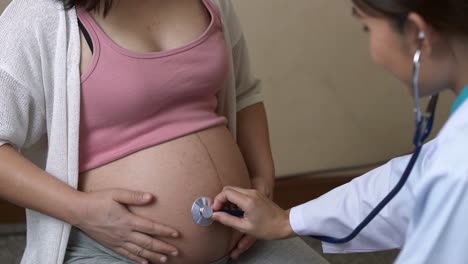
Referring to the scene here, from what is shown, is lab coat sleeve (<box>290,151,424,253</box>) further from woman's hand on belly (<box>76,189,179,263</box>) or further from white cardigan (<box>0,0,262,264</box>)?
white cardigan (<box>0,0,262,264</box>)

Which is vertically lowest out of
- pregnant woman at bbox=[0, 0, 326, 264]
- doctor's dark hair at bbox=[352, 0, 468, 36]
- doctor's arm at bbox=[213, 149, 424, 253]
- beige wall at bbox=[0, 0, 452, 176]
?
beige wall at bbox=[0, 0, 452, 176]

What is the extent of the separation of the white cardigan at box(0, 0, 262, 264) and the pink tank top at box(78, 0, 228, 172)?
0.04 meters

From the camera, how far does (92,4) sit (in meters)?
1.17

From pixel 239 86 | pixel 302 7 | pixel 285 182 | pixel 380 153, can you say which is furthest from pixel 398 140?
pixel 239 86

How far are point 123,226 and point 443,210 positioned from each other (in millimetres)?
527

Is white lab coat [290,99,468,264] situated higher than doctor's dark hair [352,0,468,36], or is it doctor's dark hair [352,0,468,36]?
doctor's dark hair [352,0,468,36]

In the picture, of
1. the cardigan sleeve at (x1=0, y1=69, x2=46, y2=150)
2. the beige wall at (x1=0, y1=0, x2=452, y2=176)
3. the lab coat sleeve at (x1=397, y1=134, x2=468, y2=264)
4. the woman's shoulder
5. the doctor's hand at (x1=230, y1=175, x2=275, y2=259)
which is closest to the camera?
the lab coat sleeve at (x1=397, y1=134, x2=468, y2=264)

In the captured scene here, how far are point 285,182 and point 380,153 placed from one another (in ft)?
1.15

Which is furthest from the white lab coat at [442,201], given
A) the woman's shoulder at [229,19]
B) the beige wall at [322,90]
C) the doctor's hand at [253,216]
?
the beige wall at [322,90]

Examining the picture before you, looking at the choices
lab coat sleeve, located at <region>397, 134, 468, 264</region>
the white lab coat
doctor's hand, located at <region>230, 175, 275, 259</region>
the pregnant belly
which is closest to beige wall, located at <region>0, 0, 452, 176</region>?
doctor's hand, located at <region>230, 175, 275, 259</region>

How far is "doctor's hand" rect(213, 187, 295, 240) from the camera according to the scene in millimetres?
1146

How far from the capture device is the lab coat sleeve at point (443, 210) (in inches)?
32.3

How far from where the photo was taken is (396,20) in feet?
2.86

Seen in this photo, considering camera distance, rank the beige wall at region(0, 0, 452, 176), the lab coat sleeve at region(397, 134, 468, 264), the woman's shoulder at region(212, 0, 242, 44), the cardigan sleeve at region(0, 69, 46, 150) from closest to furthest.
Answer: the lab coat sleeve at region(397, 134, 468, 264)
the cardigan sleeve at region(0, 69, 46, 150)
the woman's shoulder at region(212, 0, 242, 44)
the beige wall at region(0, 0, 452, 176)
